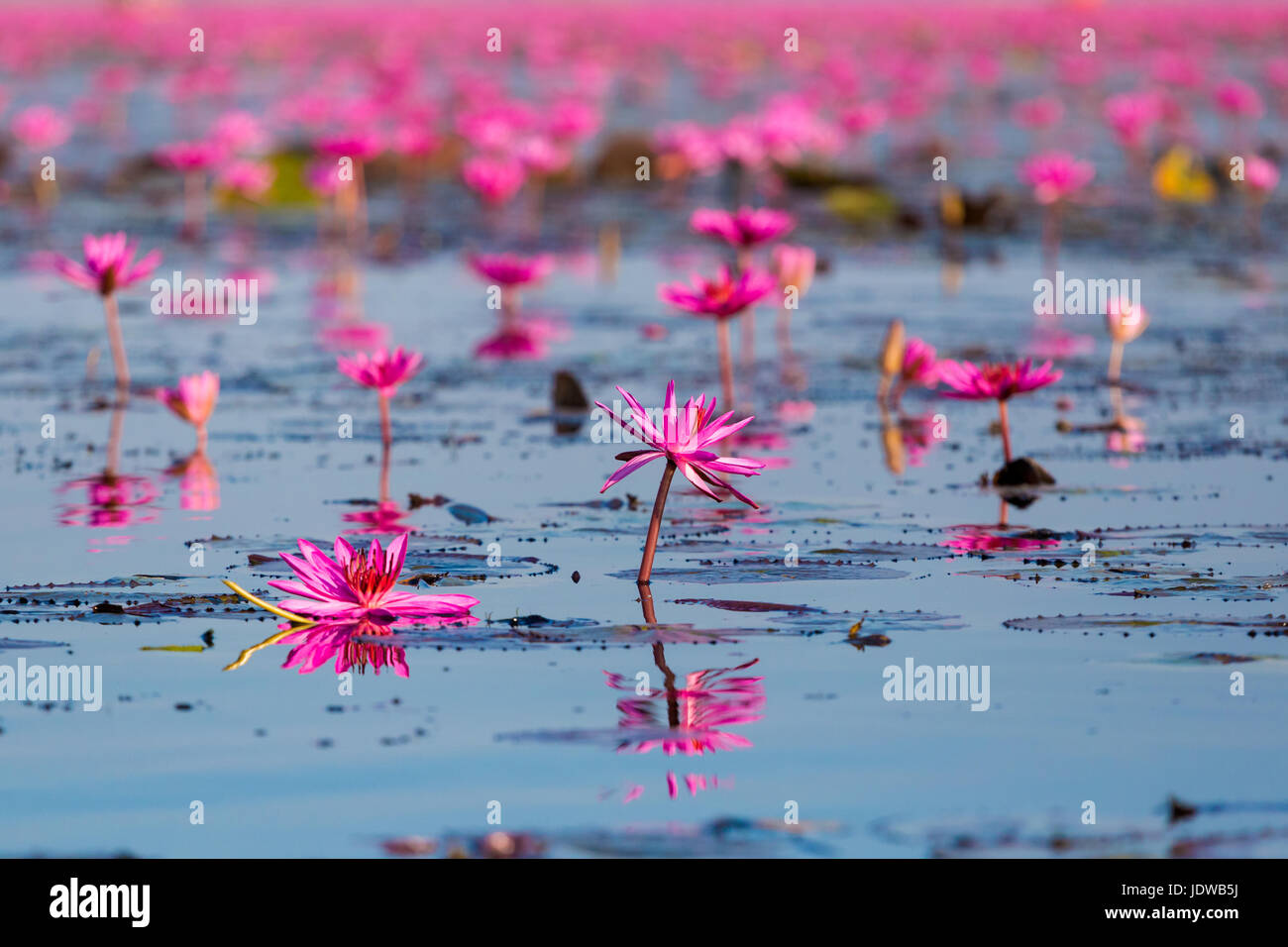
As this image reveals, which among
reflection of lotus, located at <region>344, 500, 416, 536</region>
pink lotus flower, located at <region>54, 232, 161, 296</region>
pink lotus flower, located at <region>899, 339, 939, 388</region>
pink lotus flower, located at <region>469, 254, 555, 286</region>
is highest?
pink lotus flower, located at <region>469, 254, 555, 286</region>

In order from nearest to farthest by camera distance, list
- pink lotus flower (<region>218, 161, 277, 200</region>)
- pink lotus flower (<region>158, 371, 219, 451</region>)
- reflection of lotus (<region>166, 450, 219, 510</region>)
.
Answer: reflection of lotus (<region>166, 450, 219, 510</region>), pink lotus flower (<region>158, 371, 219, 451</region>), pink lotus flower (<region>218, 161, 277, 200</region>)

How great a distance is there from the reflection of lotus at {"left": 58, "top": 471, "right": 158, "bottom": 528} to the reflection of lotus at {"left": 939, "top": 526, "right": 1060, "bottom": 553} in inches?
98.6

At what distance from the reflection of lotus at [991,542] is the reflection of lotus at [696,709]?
1454mm

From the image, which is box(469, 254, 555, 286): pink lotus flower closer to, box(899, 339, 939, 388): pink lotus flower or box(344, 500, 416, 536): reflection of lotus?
box(899, 339, 939, 388): pink lotus flower

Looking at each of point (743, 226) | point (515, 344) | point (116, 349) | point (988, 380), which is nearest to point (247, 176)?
point (515, 344)

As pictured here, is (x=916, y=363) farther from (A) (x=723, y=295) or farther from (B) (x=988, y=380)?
(B) (x=988, y=380)

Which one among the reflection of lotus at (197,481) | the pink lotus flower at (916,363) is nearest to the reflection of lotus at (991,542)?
the reflection of lotus at (197,481)

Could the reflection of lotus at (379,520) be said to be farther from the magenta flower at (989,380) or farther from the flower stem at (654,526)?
the magenta flower at (989,380)

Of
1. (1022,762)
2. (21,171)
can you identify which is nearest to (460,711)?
(1022,762)

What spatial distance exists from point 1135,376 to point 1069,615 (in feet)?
16.4

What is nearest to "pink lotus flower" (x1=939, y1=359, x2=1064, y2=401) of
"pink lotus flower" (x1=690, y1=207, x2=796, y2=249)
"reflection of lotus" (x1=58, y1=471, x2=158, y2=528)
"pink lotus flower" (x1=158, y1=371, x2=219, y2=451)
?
"pink lotus flower" (x1=690, y1=207, x2=796, y2=249)

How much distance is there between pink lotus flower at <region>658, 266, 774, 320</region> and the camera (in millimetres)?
8070

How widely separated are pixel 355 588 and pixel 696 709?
3.30 feet

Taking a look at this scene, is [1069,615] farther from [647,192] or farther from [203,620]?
[647,192]
